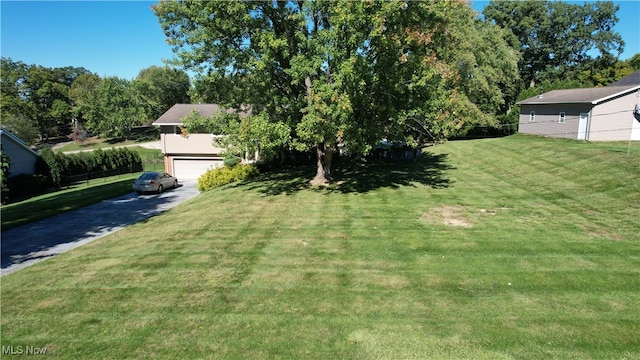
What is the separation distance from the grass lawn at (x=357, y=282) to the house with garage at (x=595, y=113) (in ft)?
43.4

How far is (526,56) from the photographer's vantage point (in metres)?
59.4

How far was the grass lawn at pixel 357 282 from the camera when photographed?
6707 mm

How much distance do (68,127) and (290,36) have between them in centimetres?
9204

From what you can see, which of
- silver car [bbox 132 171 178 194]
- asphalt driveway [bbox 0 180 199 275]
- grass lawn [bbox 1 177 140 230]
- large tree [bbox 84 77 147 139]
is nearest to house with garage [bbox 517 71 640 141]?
asphalt driveway [bbox 0 180 199 275]

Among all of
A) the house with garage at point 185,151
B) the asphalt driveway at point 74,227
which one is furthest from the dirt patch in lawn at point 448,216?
the house with garage at point 185,151

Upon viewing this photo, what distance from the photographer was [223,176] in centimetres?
2497

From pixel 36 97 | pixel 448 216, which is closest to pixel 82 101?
pixel 36 97

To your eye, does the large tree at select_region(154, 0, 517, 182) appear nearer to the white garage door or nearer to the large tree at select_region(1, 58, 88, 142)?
the white garage door

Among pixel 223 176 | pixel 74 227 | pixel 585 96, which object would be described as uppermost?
pixel 585 96

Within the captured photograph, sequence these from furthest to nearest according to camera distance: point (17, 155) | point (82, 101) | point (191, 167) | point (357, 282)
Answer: point (82, 101) → point (191, 167) → point (17, 155) → point (357, 282)

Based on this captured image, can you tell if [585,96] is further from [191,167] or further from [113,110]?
[113,110]

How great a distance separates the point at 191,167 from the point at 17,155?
45.2 feet

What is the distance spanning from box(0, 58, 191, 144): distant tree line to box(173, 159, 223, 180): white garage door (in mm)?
38214

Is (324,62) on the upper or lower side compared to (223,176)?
upper
